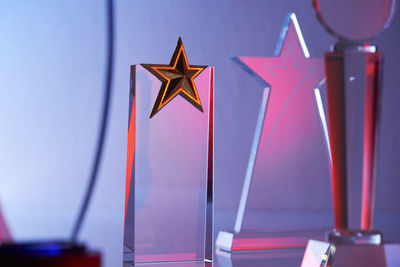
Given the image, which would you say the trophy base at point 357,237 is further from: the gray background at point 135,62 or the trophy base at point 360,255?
the gray background at point 135,62

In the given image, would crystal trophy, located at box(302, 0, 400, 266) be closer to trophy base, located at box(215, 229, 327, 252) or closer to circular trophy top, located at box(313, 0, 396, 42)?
circular trophy top, located at box(313, 0, 396, 42)

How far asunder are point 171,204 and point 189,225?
9cm

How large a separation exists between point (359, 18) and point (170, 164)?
29.0 inches

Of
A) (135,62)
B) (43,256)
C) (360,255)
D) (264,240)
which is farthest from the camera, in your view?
(135,62)

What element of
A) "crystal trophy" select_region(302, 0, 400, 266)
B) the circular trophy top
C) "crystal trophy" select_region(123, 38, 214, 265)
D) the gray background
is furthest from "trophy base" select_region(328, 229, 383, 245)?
the gray background

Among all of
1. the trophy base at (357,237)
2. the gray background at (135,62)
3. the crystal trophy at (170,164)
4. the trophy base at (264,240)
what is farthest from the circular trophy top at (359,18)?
the gray background at (135,62)

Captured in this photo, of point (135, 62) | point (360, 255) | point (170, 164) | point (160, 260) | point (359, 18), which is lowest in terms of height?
point (160, 260)

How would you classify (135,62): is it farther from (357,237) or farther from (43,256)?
(43,256)

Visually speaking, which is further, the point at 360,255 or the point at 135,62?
the point at 135,62

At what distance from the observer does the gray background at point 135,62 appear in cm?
367

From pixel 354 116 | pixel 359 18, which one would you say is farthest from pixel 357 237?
pixel 359 18

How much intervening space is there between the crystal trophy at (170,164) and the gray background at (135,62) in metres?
1.70

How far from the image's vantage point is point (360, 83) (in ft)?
3.91

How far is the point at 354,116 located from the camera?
119 cm
